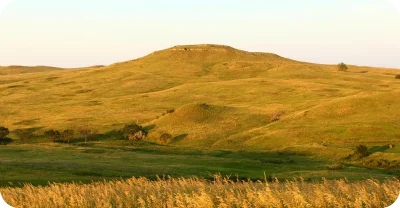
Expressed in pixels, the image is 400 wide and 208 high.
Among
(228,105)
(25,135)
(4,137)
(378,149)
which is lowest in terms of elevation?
(4,137)

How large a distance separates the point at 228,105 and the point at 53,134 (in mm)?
39880

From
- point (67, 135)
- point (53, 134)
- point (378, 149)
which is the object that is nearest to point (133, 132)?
point (67, 135)

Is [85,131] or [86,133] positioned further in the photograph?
[85,131]

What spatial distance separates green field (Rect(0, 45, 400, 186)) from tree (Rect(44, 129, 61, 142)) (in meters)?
1.53

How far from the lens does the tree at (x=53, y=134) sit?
96.4 m

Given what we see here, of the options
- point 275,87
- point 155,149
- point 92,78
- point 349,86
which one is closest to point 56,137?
point 155,149

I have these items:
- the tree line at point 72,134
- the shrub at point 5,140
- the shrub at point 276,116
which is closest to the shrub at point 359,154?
the shrub at point 276,116

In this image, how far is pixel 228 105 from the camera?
12081 cm

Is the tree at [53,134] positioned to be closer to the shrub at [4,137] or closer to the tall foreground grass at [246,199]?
the shrub at [4,137]

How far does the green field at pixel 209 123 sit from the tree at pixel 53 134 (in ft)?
5.03

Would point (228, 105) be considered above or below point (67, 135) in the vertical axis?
above

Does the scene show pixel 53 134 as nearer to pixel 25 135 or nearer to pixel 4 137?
pixel 25 135

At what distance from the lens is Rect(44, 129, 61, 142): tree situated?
3794 inches

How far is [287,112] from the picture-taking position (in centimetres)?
10475
